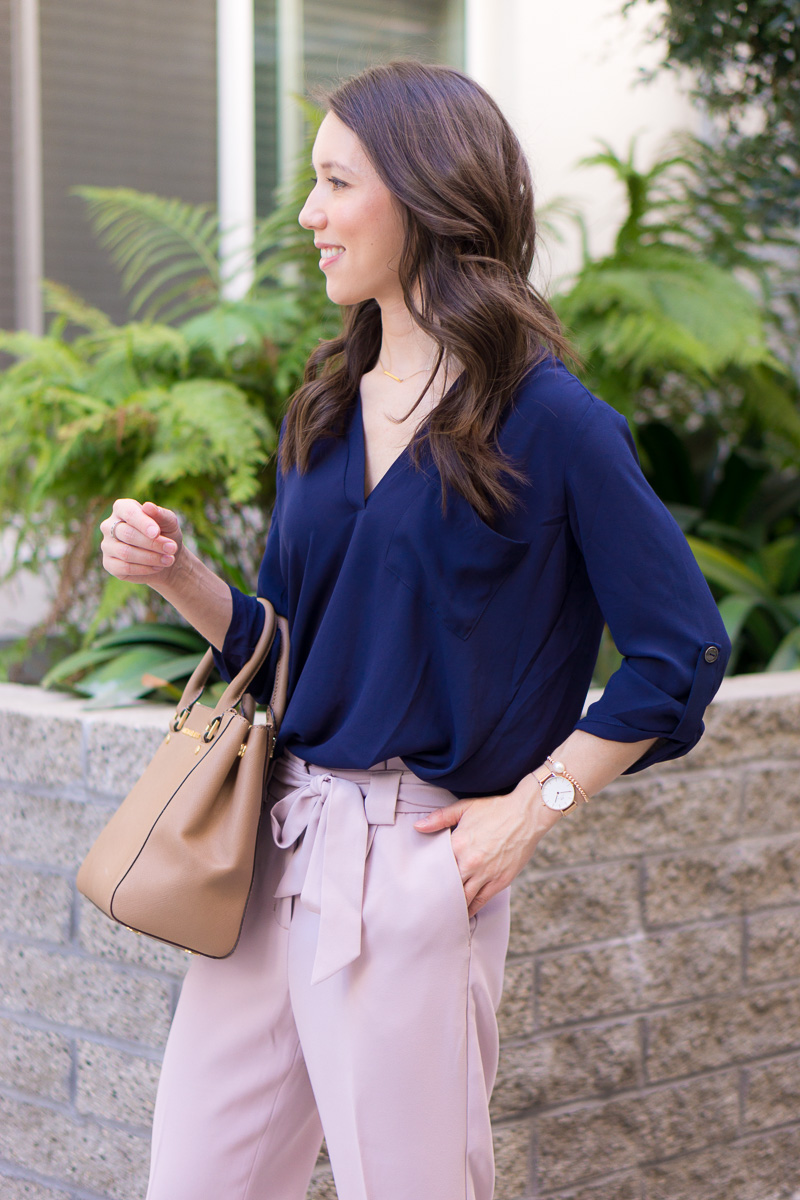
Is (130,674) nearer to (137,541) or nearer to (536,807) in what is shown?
(137,541)

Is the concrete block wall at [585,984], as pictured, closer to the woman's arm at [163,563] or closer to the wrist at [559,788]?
the woman's arm at [163,563]

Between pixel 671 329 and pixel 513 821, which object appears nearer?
pixel 513 821

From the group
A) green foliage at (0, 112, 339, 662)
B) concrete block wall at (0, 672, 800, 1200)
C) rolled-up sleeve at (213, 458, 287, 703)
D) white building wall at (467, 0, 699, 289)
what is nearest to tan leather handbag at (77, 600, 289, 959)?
rolled-up sleeve at (213, 458, 287, 703)

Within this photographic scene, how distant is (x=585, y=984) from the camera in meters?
2.28

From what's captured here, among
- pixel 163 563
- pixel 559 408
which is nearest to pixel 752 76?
pixel 559 408

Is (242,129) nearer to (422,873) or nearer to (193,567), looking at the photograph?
(193,567)

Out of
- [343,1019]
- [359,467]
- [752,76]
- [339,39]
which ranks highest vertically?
[339,39]

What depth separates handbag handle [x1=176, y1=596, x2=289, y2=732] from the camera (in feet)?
4.65

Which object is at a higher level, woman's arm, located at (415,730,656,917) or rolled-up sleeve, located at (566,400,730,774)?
rolled-up sleeve, located at (566,400,730,774)

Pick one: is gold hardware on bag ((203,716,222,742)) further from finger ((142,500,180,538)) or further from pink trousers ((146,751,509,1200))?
finger ((142,500,180,538))

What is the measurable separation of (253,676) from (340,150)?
2.06ft

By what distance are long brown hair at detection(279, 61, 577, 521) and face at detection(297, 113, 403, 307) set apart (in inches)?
0.5

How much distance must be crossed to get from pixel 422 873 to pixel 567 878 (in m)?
1.04

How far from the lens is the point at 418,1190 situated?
126 cm
